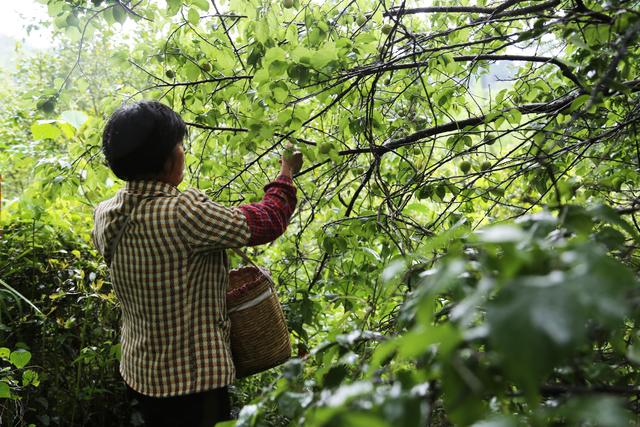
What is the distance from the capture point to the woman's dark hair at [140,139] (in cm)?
156

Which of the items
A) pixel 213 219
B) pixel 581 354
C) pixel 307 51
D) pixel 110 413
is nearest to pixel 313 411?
pixel 581 354

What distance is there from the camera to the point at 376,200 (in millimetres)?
2992

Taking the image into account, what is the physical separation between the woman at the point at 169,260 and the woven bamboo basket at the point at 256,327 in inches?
2.4

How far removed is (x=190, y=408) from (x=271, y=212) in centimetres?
64

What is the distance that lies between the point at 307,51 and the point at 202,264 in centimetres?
71

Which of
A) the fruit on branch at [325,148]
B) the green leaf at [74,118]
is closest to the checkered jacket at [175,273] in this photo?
the fruit on branch at [325,148]

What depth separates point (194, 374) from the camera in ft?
5.14

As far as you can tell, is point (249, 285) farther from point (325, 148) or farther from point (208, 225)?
point (325, 148)

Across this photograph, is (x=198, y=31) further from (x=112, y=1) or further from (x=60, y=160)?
(x=60, y=160)

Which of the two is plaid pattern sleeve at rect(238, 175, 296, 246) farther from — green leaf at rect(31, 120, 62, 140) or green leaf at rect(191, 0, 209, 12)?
green leaf at rect(31, 120, 62, 140)

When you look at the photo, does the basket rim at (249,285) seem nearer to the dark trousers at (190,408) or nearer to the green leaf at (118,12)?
the dark trousers at (190,408)

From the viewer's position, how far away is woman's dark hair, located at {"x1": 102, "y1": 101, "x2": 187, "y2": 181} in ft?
5.12

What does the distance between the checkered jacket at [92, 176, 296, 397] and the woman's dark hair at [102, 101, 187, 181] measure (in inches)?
2.0

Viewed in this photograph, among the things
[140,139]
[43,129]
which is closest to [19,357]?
[43,129]
